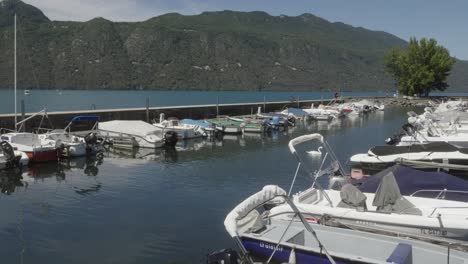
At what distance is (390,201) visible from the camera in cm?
1207

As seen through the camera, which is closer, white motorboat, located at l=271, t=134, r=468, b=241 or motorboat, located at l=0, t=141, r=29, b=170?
white motorboat, located at l=271, t=134, r=468, b=241

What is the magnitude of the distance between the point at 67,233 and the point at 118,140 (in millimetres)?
16429

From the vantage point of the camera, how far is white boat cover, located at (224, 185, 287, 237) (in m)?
9.43

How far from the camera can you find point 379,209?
12016 millimetres

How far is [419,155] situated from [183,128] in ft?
62.4

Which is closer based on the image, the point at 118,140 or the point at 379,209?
the point at 379,209

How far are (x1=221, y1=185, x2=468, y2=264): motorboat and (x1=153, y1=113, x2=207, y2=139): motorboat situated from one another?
23.4 meters

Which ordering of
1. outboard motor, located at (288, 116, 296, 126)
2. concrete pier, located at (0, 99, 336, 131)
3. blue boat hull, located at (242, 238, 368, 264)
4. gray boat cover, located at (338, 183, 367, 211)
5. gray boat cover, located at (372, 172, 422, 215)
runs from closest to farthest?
1. blue boat hull, located at (242, 238, 368, 264)
2. gray boat cover, located at (372, 172, 422, 215)
3. gray boat cover, located at (338, 183, 367, 211)
4. concrete pier, located at (0, 99, 336, 131)
5. outboard motor, located at (288, 116, 296, 126)

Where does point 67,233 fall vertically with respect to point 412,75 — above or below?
below

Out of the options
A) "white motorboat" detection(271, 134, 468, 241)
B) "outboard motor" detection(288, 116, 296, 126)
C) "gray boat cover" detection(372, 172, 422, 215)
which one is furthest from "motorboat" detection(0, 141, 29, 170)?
"outboard motor" detection(288, 116, 296, 126)

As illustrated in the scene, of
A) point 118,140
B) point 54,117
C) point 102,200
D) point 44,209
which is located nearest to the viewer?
point 44,209

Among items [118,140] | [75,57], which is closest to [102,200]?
[118,140]

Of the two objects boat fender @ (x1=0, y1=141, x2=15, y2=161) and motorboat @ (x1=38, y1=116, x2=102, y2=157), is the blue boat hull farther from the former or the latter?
motorboat @ (x1=38, y1=116, x2=102, y2=157)

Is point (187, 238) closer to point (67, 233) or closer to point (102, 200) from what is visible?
point (67, 233)
